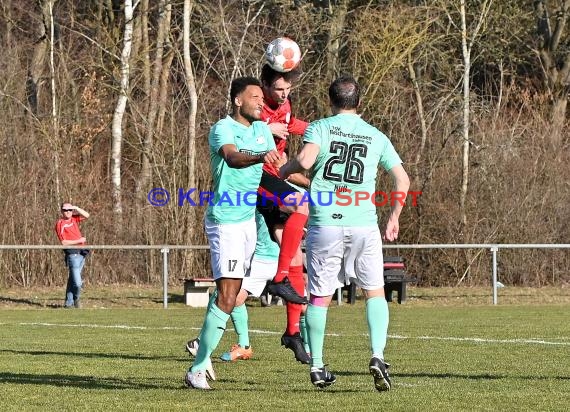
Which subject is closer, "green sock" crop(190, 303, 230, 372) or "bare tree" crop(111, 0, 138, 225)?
"green sock" crop(190, 303, 230, 372)

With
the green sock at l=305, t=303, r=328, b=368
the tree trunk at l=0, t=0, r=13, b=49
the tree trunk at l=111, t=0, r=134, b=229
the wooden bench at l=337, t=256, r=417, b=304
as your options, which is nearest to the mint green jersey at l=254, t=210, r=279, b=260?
the green sock at l=305, t=303, r=328, b=368

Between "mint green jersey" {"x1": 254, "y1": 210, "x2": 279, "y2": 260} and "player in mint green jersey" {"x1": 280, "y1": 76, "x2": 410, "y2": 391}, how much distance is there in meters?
2.39

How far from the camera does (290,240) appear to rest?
10.7m

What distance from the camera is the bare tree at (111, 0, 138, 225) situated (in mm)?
27938


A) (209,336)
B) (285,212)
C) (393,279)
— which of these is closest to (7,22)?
(393,279)

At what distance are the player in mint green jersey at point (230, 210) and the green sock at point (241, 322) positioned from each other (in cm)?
218

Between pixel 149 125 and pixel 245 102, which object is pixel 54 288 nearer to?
pixel 149 125

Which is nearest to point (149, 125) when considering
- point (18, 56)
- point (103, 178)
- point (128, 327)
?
point (103, 178)

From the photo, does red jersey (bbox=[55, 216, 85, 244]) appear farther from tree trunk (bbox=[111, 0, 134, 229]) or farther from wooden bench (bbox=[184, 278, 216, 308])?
tree trunk (bbox=[111, 0, 134, 229])

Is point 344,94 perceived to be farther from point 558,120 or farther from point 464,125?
point 558,120

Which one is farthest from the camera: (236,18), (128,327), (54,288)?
(236,18)

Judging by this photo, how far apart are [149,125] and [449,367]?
743 inches

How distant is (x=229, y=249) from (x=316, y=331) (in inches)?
31.8

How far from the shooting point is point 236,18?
32062 millimetres
